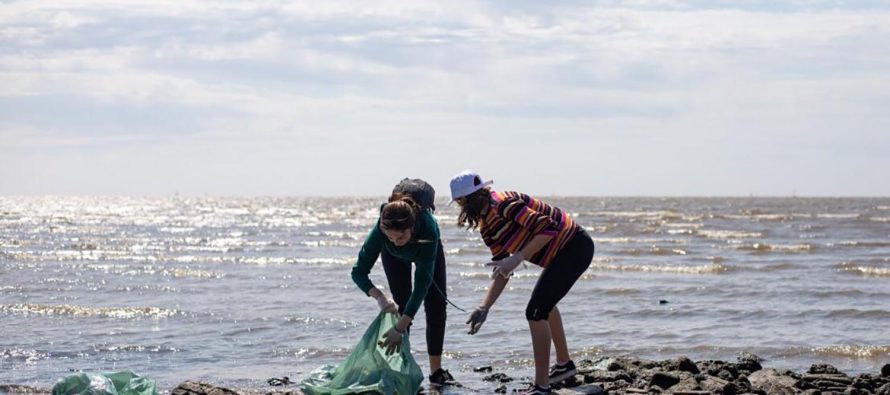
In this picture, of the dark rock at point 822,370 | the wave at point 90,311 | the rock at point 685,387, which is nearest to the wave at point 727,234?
the wave at point 90,311

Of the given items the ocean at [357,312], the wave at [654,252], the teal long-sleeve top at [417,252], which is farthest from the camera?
the wave at [654,252]

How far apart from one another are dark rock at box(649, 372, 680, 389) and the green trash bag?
354cm

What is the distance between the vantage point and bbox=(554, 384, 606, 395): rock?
25.0 feet

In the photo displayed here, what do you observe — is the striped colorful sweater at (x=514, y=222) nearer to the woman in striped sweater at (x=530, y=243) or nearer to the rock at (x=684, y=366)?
the woman in striped sweater at (x=530, y=243)

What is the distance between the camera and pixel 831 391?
26.1ft

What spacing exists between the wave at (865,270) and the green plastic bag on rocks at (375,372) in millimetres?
15783

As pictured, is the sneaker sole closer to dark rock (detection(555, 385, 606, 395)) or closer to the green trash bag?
dark rock (detection(555, 385, 606, 395))

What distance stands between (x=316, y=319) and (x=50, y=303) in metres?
4.30

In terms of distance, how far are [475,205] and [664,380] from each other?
2156 mm

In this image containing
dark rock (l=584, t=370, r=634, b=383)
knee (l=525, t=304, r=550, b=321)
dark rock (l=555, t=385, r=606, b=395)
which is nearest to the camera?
knee (l=525, t=304, r=550, b=321)

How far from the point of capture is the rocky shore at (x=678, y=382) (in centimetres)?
777

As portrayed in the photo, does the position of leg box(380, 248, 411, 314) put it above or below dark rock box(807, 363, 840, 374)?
above

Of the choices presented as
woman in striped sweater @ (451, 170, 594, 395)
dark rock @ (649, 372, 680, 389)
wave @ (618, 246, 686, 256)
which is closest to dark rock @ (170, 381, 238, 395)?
woman in striped sweater @ (451, 170, 594, 395)

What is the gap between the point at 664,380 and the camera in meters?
8.03
